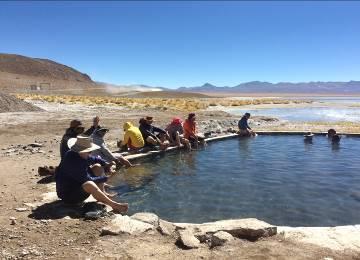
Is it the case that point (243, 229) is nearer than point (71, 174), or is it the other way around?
point (243, 229)

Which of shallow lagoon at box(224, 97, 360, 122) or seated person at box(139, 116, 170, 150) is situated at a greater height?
seated person at box(139, 116, 170, 150)

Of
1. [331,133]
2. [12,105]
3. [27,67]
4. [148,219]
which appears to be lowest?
[148,219]

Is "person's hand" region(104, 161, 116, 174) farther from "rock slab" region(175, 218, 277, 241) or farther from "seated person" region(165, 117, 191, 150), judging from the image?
"seated person" region(165, 117, 191, 150)

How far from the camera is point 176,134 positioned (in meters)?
16.2

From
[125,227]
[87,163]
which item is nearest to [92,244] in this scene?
[125,227]

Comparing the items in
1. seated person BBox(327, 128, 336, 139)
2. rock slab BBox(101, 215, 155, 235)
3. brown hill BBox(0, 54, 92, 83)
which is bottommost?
rock slab BBox(101, 215, 155, 235)

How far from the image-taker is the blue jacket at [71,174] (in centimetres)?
805

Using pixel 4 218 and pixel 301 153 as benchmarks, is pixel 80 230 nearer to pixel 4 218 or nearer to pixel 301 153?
pixel 4 218

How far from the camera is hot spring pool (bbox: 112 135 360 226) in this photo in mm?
9121

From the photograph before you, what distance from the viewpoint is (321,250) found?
6602 mm

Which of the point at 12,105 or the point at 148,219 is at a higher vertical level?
the point at 12,105

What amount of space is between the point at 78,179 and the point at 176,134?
8.28 metres

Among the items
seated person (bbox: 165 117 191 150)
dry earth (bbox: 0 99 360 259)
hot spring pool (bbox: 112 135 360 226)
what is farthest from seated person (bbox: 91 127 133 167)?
seated person (bbox: 165 117 191 150)

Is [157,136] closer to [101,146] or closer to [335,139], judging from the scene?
[101,146]
